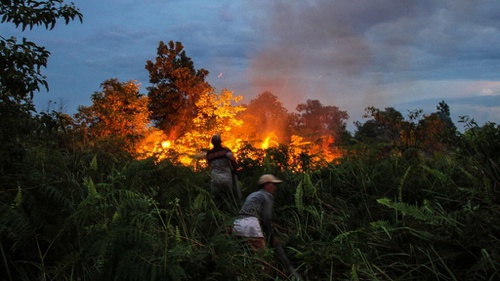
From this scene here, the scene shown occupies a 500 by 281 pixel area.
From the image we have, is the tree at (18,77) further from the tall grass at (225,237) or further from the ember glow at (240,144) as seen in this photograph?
the ember glow at (240,144)

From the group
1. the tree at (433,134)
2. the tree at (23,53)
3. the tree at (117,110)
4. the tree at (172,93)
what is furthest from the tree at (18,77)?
the tree at (172,93)

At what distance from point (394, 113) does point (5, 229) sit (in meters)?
16.0

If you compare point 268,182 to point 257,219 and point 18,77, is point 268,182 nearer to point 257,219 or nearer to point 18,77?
point 257,219

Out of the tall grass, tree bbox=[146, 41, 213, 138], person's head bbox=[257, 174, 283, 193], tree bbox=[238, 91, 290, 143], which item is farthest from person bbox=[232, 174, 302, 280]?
tree bbox=[238, 91, 290, 143]

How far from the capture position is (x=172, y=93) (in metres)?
42.5

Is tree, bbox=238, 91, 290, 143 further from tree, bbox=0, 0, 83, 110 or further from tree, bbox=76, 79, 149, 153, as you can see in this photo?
tree, bbox=0, 0, 83, 110

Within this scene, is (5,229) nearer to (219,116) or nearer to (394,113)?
(394,113)

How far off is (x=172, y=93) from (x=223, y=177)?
112 feet

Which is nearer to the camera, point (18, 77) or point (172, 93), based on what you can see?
point (18, 77)

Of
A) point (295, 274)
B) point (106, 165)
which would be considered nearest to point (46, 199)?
point (295, 274)

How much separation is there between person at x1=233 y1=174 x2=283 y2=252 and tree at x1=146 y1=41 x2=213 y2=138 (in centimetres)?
3454

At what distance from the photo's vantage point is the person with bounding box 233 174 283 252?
6.41m

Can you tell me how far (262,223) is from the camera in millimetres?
6777

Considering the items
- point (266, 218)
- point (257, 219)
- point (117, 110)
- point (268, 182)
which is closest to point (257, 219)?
point (257, 219)
